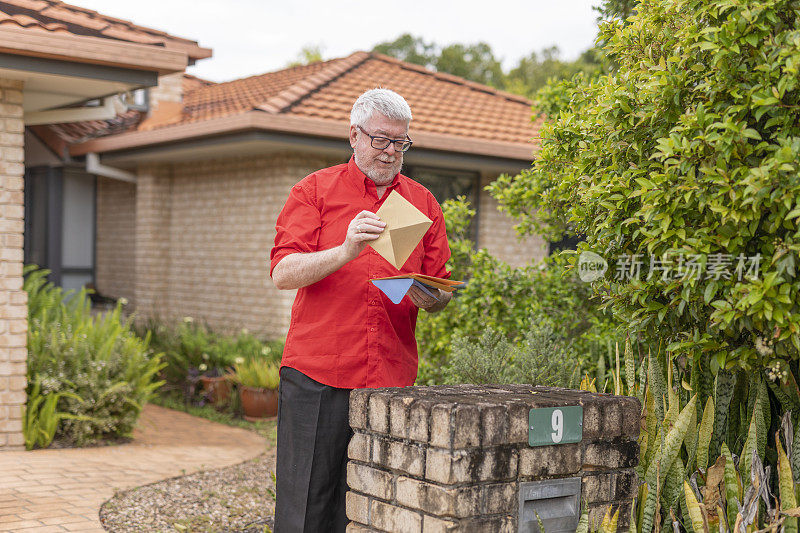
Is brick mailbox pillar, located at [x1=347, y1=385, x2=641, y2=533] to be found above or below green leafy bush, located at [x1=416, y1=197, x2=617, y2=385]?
below

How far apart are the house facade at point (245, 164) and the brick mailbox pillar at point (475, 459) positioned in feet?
22.1

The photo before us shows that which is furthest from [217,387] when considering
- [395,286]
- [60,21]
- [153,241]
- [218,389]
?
[395,286]

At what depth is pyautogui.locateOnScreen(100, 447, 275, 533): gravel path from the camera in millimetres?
5094

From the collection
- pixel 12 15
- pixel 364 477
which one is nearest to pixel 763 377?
pixel 364 477

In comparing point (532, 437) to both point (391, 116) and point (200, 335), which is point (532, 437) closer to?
point (391, 116)

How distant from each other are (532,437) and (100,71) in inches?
216

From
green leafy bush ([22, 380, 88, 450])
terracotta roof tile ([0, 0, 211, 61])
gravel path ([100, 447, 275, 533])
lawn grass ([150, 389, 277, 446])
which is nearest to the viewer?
gravel path ([100, 447, 275, 533])

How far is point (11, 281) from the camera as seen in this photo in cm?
668

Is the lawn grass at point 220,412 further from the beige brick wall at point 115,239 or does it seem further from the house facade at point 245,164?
the beige brick wall at point 115,239

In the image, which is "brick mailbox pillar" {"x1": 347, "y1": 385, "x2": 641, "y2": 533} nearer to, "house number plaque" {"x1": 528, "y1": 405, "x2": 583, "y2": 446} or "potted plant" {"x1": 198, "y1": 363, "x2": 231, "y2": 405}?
"house number plaque" {"x1": 528, "y1": 405, "x2": 583, "y2": 446}

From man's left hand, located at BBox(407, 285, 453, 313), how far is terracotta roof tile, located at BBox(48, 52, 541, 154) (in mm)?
6345

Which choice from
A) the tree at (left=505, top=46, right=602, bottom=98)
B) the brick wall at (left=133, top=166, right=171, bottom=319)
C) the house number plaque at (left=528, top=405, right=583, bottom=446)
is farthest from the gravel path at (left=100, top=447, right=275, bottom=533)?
the tree at (left=505, top=46, right=602, bottom=98)

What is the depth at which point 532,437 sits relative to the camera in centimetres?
267

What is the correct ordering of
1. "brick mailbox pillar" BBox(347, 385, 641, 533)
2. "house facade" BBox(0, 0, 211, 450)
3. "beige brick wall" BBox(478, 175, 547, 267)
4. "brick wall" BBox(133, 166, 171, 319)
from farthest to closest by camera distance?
"brick wall" BBox(133, 166, 171, 319)
"beige brick wall" BBox(478, 175, 547, 267)
"house facade" BBox(0, 0, 211, 450)
"brick mailbox pillar" BBox(347, 385, 641, 533)
